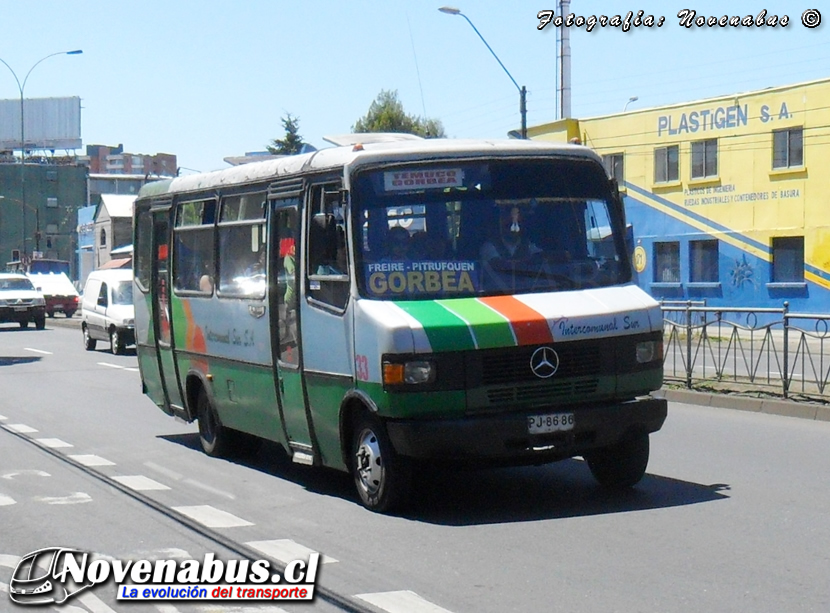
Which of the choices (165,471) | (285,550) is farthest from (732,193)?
(285,550)

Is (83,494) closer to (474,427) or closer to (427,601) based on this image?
(474,427)

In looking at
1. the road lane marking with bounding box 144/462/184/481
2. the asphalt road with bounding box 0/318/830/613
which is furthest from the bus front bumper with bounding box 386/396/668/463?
the road lane marking with bounding box 144/462/184/481

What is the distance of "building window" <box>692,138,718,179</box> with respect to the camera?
135 feet

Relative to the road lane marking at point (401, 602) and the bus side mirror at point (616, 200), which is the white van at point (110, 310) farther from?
the road lane marking at point (401, 602)

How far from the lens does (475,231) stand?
8.70 m

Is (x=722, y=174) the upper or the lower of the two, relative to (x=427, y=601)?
upper

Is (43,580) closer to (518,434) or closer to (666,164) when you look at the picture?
(518,434)

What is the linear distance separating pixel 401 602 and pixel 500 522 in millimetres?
2231

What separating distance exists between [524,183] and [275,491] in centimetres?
306

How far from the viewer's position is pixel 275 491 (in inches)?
385

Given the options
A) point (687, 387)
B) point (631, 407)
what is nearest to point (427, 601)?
point (631, 407)

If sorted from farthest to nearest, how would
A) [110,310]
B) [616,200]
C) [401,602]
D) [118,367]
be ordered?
[110,310], [118,367], [616,200], [401,602]

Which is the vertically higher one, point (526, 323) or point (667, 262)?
point (667, 262)

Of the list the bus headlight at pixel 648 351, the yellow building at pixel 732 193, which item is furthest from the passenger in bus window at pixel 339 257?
the yellow building at pixel 732 193
